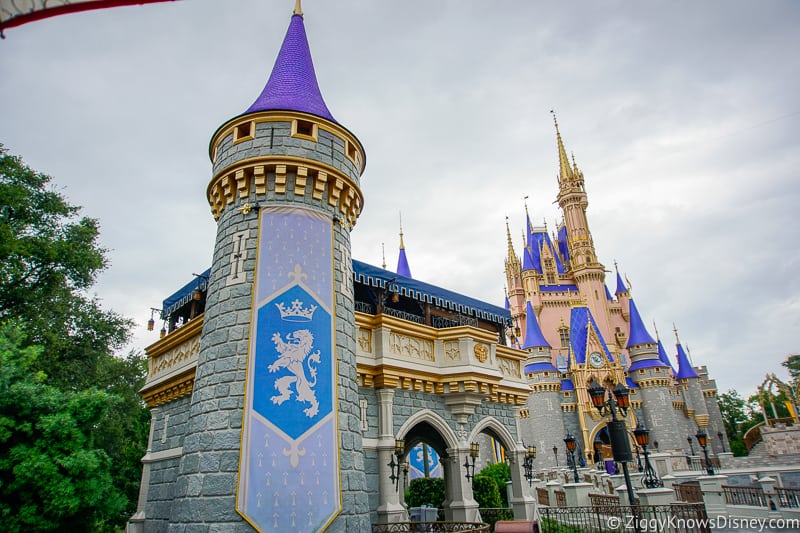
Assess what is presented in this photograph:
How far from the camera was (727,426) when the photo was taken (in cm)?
5406

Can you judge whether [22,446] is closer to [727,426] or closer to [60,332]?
[60,332]

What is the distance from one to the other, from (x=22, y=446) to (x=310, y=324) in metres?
6.08

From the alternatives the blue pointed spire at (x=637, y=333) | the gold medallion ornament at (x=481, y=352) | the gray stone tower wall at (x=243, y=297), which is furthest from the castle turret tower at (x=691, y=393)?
A: the gray stone tower wall at (x=243, y=297)

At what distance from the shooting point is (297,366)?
753cm

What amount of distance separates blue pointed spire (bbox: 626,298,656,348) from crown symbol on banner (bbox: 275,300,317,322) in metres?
37.9

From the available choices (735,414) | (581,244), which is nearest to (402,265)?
(581,244)

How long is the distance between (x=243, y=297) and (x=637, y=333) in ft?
129

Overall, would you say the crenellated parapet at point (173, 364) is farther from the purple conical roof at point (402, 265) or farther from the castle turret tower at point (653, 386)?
the castle turret tower at point (653, 386)

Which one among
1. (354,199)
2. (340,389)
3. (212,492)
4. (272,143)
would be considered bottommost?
→ (212,492)

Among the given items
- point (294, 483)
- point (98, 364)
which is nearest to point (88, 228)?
point (98, 364)

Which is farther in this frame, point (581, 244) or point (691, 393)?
point (581, 244)

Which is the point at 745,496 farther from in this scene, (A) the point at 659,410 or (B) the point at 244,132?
(A) the point at 659,410

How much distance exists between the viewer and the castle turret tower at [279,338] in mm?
6719

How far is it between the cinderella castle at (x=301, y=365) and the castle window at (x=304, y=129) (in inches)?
1.1
